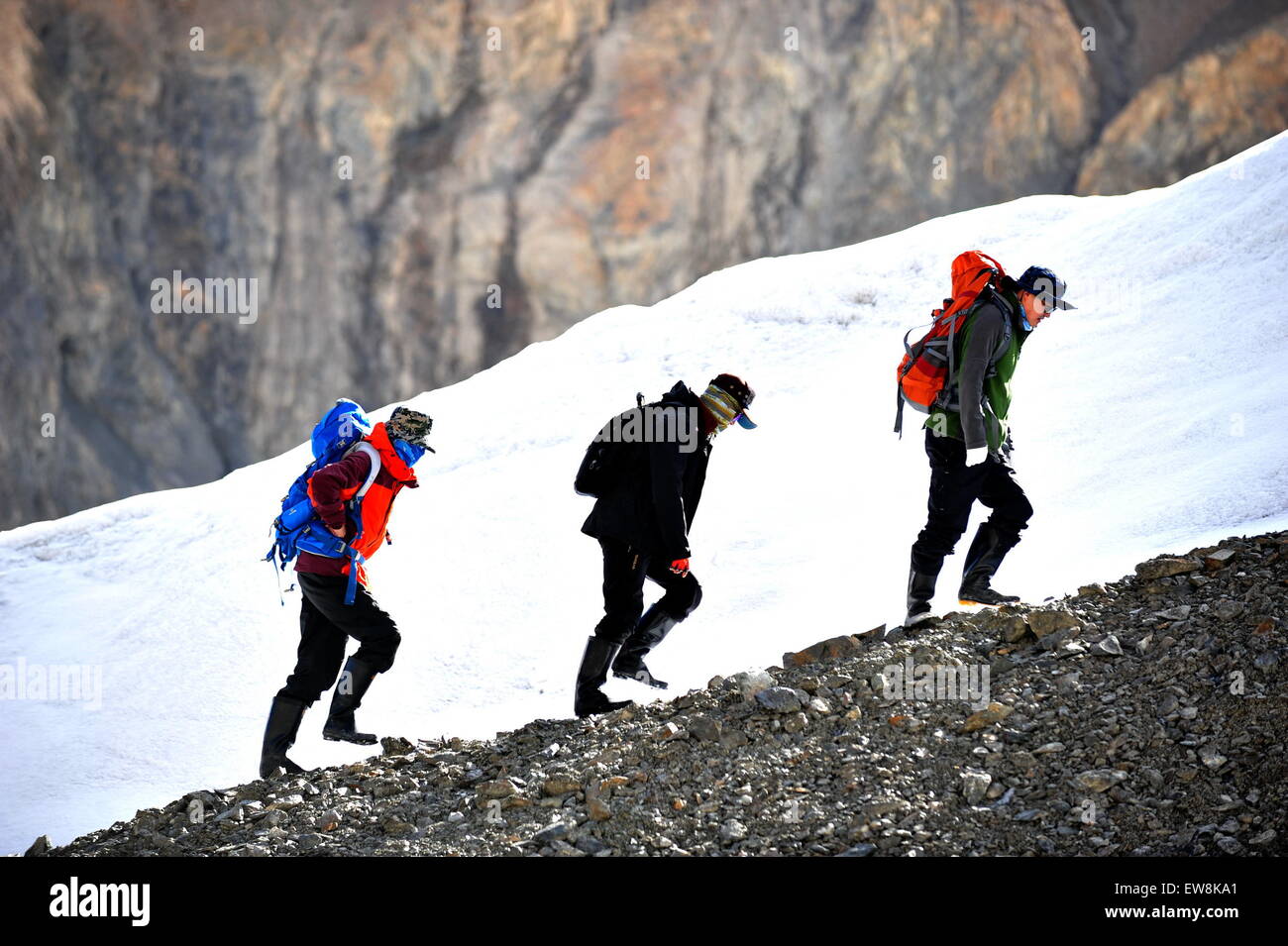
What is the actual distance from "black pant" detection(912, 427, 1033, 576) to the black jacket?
92 centimetres

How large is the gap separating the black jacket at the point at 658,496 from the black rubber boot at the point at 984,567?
1.20 m

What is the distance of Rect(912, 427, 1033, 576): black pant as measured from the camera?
4.94m

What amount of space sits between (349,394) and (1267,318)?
73.1ft

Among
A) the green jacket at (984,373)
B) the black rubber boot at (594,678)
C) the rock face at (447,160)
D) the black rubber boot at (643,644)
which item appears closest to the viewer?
the green jacket at (984,373)

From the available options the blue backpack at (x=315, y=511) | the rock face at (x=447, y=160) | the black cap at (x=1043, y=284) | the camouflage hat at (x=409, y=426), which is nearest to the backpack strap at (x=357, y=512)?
the blue backpack at (x=315, y=511)

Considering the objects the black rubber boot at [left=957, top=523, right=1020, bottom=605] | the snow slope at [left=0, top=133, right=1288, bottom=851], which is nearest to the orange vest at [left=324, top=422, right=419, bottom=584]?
the snow slope at [left=0, top=133, right=1288, bottom=851]

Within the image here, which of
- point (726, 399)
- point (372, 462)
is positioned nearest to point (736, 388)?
point (726, 399)

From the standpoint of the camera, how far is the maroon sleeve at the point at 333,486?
188 inches

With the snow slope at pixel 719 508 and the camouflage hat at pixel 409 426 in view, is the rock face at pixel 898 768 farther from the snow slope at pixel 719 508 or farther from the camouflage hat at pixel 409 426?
the camouflage hat at pixel 409 426

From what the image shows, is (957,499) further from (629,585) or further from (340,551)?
(340,551)

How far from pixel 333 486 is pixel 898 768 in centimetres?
233

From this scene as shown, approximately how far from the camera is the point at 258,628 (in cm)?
761

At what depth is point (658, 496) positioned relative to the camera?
4777 millimetres
